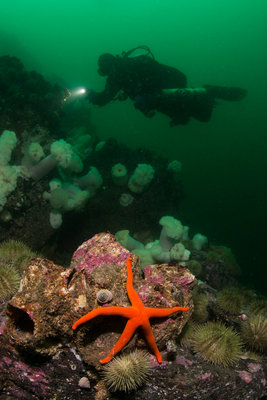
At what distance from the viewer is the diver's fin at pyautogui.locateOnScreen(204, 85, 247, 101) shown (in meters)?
10.2

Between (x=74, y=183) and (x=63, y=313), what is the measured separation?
5950 millimetres

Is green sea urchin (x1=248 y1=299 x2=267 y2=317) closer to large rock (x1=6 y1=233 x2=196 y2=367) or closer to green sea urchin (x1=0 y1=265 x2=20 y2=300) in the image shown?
large rock (x1=6 y1=233 x2=196 y2=367)

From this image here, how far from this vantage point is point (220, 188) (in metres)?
51.2

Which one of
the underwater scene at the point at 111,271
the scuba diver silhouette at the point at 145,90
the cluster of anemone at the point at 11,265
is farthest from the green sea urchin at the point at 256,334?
the scuba diver silhouette at the point at 145,90

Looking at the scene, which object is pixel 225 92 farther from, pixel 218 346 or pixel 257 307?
pixel 218 346

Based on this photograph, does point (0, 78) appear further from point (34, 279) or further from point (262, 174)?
point (262, 174)

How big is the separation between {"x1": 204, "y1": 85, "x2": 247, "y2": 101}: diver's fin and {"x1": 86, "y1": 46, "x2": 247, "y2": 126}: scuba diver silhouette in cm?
4

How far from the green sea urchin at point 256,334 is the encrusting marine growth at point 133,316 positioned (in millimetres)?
1298

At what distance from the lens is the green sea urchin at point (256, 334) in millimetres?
2889

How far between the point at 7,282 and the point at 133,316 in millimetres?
1550

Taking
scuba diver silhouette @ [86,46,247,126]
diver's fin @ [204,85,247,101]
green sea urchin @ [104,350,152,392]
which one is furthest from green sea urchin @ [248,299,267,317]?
diver's fin @ [204,85,247,101]

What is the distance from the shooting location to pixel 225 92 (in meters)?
10.6

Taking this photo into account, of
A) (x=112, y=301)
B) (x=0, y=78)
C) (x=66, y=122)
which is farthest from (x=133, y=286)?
(x=66, y=122)

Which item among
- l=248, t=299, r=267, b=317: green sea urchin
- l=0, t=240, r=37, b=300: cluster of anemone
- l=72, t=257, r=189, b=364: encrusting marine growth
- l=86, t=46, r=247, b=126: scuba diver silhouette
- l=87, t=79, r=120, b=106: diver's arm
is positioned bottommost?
l=0, t=240, r=37, b=300: cluster of anemone
